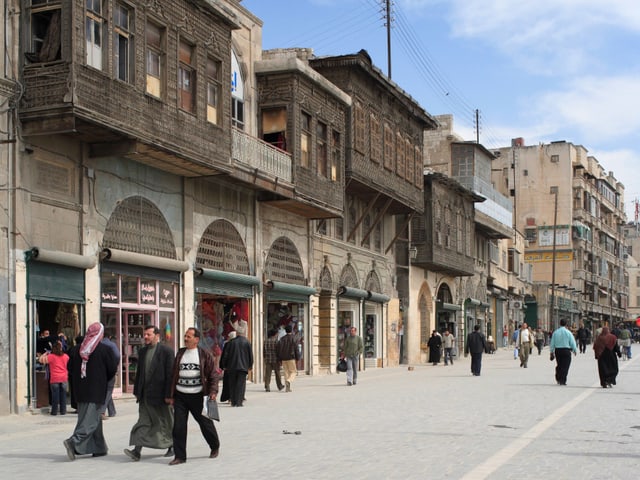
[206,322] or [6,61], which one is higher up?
[6,61]

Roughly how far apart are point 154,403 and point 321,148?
2129 centimetres

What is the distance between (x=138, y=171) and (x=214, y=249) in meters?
4.29

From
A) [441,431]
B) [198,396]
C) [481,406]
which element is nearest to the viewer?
[198,396]

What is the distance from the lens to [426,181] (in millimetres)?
46281

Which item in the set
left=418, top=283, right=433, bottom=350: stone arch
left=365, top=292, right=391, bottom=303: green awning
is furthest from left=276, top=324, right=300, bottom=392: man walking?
left=418, top=283, right=433, bottom=350: stone arch

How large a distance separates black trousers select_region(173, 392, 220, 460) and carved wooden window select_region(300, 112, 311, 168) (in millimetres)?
19250

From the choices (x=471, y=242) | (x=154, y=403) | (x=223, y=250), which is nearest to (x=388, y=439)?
(x=154, y=403)

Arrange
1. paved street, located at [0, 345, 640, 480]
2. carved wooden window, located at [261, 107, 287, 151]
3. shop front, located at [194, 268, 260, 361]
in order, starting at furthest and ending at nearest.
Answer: carved wooden window, located at [261, 107, 287, 151], shop front, located at [194, 268, 260, 361], paved street, located at [0, 345, 640, 480]

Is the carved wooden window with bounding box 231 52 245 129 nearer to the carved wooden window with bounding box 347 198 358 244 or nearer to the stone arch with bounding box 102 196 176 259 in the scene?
the stone arch with bounding box 102 196 176 259

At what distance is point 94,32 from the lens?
2023 cm

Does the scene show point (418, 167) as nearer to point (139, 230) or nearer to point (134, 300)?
point (139, 230)

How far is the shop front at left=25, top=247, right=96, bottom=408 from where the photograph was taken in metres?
19.3

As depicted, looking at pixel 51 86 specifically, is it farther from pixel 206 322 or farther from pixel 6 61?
pixel 206 322

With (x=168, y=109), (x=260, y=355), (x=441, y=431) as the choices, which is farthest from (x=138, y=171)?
(x=441, y=431)
